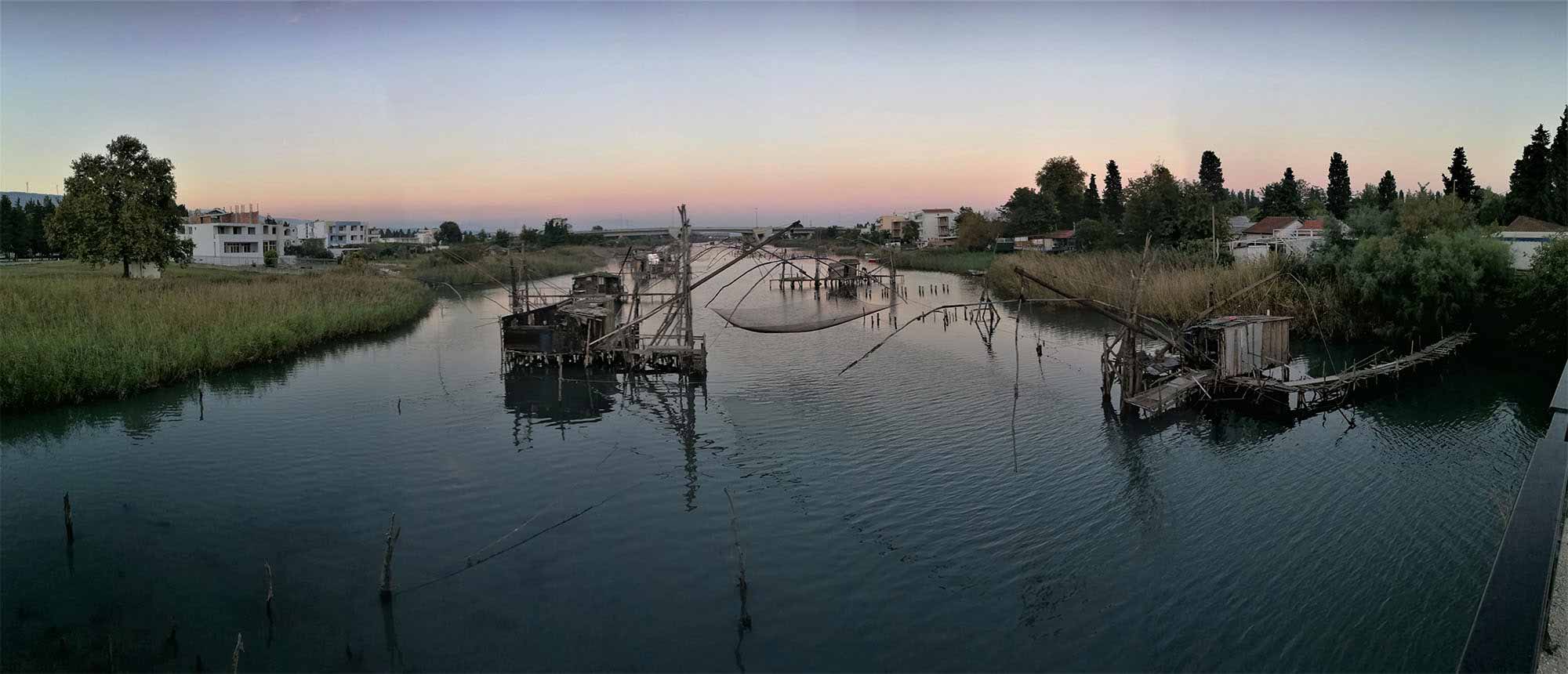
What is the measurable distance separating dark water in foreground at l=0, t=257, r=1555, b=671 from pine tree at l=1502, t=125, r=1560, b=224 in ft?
54.8

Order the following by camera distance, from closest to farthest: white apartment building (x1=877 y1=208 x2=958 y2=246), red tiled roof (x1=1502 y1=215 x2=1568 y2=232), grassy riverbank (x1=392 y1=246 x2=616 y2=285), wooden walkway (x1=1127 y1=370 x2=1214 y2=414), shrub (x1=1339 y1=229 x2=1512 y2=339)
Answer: wooden walkway (x1=1127 y1=370 x2=1214 y2=414), shrub (x1=1339 y1=229 x2=1512 y2=339), red tiled roof (x1=1502 y1=215 x2=1568 y2=232), grassy riverbank (x1=392 y1=246 x2=616 y2=285), white apartment building (x1=877 y1=208 x2=958 y2=246)

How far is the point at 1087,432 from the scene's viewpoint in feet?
43.3

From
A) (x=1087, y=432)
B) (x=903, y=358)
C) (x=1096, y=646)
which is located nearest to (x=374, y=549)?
(x=1096, y=646)

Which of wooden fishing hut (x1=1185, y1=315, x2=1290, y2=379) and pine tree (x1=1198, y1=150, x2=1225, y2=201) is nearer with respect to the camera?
wooden fishing hut (x1=1185, y1=315, x2=1290, y2=379)

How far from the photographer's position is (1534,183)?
1096 inches

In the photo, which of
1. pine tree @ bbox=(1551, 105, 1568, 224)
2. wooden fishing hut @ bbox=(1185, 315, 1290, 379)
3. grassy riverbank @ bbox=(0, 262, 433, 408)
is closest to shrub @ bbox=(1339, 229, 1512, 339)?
wooden fishing hut @ bbox=(1185, 315, 1290, 379)

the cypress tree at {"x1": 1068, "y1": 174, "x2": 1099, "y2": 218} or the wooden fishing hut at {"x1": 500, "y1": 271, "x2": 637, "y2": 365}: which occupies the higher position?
the cypress tree at {"x1": 1068, "y1": 174, "x2": 1099, "y2": 218}

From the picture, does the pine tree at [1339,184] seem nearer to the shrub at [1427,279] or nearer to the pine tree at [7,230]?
the shrub at [1427,279]

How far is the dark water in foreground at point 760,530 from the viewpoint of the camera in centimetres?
697

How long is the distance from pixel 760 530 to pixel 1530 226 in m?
27.2

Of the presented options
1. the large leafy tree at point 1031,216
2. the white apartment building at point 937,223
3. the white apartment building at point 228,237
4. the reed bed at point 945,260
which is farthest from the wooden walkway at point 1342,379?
the white apartment building at point 937,223

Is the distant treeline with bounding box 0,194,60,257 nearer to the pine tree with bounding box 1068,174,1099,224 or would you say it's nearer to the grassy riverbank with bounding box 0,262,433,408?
the grassy riverbank with bounding box 0,262,433,408

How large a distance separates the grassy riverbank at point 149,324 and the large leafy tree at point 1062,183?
45469 mm

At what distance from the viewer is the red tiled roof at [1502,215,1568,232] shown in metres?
23.4
